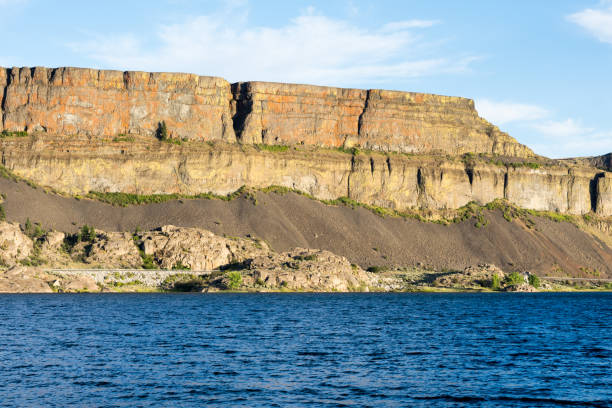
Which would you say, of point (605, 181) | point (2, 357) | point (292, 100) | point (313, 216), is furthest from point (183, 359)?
point (605, 181)

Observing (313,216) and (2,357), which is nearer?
(2,357)

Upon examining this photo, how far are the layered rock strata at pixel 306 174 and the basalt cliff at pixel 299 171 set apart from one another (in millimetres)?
244

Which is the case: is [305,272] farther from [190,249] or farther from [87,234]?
[87,234]

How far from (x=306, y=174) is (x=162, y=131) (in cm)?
2729

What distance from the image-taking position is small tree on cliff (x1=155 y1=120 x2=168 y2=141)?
138875mm

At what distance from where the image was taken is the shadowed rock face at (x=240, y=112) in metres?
136

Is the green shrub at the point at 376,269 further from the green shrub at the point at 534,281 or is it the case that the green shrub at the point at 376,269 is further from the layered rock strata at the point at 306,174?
Answer: the layered rock strata at the point at 306,174

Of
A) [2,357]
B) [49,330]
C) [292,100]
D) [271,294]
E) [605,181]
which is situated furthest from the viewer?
[605,181]

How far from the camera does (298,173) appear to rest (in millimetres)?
144250

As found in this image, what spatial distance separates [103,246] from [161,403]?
77.8 meters

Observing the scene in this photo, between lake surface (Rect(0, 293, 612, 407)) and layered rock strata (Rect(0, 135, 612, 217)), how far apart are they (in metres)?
60.0

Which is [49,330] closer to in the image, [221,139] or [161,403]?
[161,403]

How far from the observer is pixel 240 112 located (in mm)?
150375

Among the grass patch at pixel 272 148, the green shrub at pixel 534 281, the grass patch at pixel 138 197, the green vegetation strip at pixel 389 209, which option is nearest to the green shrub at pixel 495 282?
the green shrub at pixel 534 281
